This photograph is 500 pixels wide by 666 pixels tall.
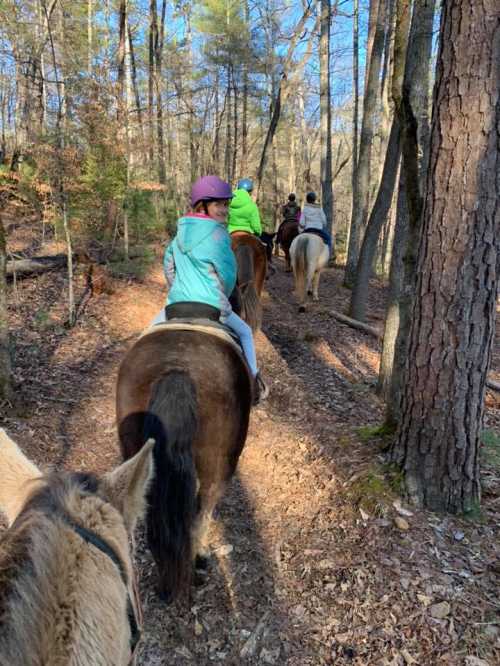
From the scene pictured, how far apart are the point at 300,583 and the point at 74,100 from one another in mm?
8862

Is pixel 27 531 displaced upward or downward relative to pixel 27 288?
upward

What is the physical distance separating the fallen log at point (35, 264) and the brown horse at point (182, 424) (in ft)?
21.2

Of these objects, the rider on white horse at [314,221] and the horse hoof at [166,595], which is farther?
the rider on white horse at [314,221]

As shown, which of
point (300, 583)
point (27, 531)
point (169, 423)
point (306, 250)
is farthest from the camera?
point (306, 250)

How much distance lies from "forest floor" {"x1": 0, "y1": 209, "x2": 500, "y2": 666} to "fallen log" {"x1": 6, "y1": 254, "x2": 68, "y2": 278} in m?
2.76

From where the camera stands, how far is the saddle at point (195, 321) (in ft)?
10.6

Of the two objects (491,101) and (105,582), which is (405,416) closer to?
(491,101)

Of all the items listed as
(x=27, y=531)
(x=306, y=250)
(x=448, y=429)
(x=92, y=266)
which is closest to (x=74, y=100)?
(x=92, y=266)

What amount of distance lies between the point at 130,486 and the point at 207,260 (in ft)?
7.95

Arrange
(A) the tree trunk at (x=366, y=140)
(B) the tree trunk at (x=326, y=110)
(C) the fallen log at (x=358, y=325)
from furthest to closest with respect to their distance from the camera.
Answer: (B) the tree trunk at (x=326, y=110) < (A) the tree trunk at (x=366, y=140) < (C) the fallen log at (x=358, y=325)

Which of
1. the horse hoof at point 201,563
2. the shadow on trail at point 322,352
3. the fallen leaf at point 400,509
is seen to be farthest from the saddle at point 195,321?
the shadow on trail at point 322,352

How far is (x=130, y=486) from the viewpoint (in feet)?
4.43

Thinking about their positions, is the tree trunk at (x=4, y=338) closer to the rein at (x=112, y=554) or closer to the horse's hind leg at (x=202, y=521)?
the horse's hind leg at (x=202, y=521)

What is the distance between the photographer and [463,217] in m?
3.03
